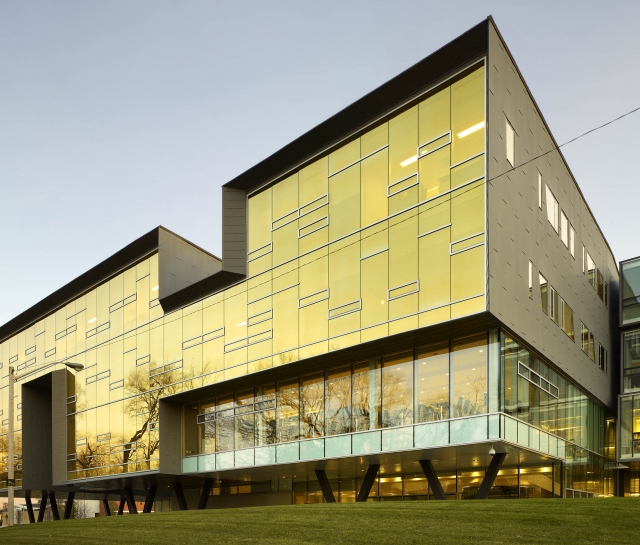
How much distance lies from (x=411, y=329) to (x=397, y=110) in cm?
866

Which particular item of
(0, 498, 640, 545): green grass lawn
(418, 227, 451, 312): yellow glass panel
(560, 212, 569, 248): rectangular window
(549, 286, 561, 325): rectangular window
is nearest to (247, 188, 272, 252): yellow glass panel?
(418, 227, 451, 312): yellow glass panel

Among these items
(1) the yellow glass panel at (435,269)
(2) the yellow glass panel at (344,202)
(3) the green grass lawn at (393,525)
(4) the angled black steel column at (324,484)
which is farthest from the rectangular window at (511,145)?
(4) the angled black steel column at (324,484)

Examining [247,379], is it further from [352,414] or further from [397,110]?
[397,110]

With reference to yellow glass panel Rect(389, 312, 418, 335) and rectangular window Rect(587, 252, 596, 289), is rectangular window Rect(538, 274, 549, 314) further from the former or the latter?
rectangular window Rect(587, 252, 596, 289)

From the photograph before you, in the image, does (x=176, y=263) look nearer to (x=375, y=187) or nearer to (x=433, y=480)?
(x=375, y=187)

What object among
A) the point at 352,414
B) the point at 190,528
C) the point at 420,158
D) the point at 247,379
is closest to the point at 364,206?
the point at 420,158

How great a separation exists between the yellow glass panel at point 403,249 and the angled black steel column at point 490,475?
283 inches

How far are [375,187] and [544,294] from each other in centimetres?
861

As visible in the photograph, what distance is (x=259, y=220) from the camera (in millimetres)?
32969

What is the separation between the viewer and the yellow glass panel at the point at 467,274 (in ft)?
76.0

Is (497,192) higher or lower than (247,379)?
higher

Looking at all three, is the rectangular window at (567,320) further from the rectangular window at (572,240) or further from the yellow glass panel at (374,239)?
the yellow glass panel at (374,239)

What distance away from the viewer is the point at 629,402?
130ft

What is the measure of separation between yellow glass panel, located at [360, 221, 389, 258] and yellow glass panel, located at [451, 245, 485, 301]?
3.30m
